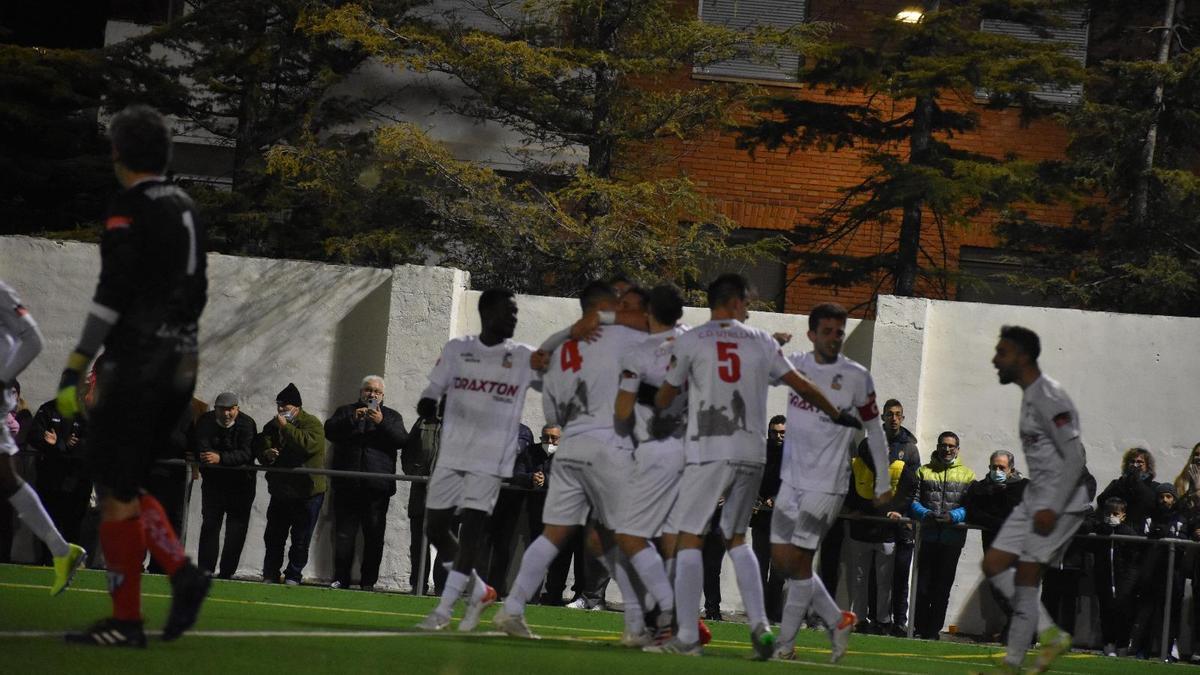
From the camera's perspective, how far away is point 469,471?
10742 millimetres

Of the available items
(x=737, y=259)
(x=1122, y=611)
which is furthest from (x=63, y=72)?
(x=1122, y=611)

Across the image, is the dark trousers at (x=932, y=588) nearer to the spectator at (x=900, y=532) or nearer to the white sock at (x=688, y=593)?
the spectator at (x=900, y=532)

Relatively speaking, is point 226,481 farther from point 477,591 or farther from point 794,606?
point 794,606

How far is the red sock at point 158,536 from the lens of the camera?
7.13 m

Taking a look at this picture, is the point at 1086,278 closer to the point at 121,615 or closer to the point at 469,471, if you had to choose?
the point at 469,471

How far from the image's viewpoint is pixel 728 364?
9992 mm

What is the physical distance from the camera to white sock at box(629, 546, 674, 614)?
10094 mm

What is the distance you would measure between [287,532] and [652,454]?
7233 mm

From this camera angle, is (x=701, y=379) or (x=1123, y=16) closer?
(x=701, y=379)

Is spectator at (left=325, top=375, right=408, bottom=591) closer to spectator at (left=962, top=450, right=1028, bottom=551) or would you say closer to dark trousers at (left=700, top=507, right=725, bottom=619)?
dark trousers at (left=700, top=507, right=725, bottom=619)

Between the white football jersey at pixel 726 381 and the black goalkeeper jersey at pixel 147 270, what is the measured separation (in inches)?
147

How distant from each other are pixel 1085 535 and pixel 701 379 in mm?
6734

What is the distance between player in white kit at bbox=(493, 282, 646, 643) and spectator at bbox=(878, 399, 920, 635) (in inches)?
229

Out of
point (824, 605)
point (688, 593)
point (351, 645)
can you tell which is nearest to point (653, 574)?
point (688, 593)
